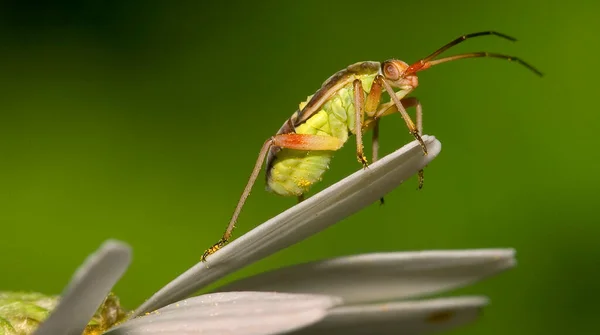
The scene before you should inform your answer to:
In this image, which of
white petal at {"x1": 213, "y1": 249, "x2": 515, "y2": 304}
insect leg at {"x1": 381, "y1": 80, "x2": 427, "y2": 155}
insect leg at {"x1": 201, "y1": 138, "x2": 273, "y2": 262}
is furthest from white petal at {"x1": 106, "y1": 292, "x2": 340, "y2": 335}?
insect leg at {"x1": 381, "y1": 80, "x2": 427, "y2": 155}

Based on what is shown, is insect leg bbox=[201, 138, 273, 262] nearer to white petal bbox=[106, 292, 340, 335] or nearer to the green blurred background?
white petal bbox=[106, 292, 340, 335]

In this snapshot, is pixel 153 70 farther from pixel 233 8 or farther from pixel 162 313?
pixel 162 313

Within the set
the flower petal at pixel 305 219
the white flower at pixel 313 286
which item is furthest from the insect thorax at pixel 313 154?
the flower petal at pixel 305 219

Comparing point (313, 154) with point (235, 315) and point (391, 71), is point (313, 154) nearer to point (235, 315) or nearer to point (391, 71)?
point (391, 71)

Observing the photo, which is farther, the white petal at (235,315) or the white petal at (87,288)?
the white petal at (235,315)

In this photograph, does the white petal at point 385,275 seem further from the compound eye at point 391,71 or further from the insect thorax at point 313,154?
the compound eye at point 391,71

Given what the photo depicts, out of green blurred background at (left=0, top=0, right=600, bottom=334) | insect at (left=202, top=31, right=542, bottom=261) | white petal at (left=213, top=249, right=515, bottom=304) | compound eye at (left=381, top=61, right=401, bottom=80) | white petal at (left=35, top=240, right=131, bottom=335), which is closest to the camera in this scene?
white petal at (left=35, top=240, right=131, bottom=335)
